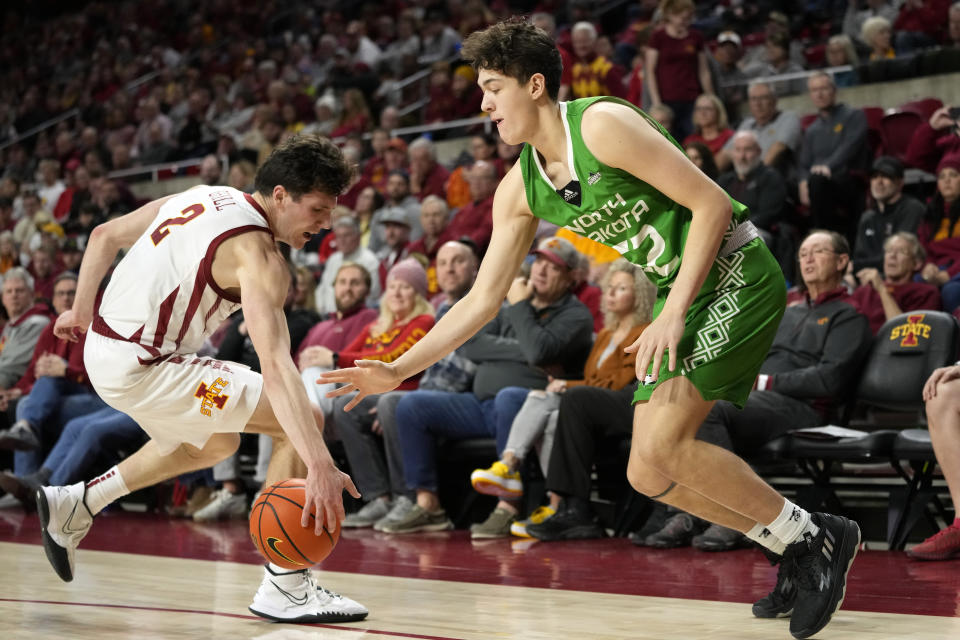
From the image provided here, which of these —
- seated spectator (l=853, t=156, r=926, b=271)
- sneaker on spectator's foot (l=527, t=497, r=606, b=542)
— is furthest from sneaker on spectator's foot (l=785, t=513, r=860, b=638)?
seated spectator (l=853, t=156, r=926, b=271)

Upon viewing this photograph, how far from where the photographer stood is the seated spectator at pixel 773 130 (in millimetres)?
7926

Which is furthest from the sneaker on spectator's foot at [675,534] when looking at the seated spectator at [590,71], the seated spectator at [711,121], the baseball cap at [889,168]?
the seated spectator at [590,71]

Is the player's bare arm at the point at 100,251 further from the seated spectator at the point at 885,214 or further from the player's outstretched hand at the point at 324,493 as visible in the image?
the seated spectator at the point at 885,214

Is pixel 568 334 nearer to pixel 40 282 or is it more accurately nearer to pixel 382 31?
pixel 40 282

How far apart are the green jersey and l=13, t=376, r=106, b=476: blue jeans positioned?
17.6 feet

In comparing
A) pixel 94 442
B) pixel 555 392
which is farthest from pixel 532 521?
pixel 94 442

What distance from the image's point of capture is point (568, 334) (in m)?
5.79

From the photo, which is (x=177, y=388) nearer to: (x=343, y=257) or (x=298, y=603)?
(x=298, y=603)

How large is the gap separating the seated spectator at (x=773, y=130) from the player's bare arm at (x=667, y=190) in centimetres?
514

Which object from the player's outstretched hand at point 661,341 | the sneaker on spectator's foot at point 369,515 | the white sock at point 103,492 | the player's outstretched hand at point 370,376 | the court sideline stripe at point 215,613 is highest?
the player's outstretched hand at point 661,341

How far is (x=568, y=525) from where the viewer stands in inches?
212

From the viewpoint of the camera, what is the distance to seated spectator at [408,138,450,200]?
31.3ft

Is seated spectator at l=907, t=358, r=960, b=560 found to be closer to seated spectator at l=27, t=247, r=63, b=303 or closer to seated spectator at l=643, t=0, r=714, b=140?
seated spectator at l=643, t=0, r=714, b=140

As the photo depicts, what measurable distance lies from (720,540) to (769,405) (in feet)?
2.27
